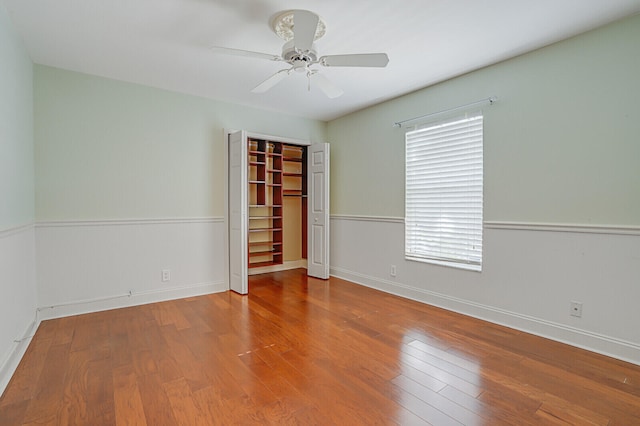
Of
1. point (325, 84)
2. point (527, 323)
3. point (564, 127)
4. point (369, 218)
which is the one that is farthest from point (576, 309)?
point (325, 84)

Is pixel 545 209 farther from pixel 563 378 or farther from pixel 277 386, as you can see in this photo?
pixel 277 386

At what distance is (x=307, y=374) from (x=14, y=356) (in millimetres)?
2040

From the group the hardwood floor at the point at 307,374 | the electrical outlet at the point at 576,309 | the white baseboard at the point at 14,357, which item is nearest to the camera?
the hardwood floor at the point at 307,374

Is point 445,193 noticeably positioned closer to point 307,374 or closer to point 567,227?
point 567,227

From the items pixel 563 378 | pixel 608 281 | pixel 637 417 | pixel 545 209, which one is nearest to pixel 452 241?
pixel 545 209

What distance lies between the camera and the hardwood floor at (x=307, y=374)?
171 cm

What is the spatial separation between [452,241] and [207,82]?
10.4 ft

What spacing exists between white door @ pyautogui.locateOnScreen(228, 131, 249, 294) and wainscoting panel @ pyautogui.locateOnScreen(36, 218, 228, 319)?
0.20 meters

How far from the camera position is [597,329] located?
242 centimetres

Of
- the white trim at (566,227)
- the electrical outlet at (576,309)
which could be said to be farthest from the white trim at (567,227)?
the electrical outlet at (576,309)

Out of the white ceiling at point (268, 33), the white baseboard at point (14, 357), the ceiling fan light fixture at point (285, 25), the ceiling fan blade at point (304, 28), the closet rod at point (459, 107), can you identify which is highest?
the white ceiling at point (268, 33)

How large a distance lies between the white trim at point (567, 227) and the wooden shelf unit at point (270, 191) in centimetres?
297

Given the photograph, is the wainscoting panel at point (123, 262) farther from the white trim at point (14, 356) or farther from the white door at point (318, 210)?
the white door at point (318, 210)

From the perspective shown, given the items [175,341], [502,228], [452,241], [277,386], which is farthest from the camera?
[452,241]
